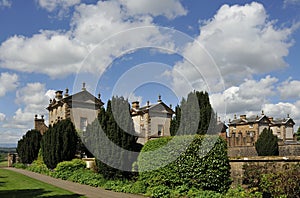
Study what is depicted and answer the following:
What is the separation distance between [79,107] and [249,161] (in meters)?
28.4

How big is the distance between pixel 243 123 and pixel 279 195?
51.3 metres

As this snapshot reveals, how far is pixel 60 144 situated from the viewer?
2545 centimetres

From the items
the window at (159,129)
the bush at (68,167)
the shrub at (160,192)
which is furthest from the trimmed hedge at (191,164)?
the window at (159,129)

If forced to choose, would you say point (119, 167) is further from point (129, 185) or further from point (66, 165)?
point (66, 165)

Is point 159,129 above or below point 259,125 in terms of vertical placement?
below

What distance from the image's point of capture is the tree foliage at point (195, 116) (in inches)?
757

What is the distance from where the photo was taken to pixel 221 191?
13.7 meters

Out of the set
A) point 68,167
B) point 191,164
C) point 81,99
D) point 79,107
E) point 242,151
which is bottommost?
point 68,167

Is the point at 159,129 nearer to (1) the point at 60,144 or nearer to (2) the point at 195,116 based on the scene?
(1) the point at 60,144

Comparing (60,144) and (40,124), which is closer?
(60,144)

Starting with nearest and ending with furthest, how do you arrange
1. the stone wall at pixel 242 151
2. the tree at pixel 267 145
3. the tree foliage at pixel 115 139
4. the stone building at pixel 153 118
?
the tree foliage at pixel 115 139, the tree at pixel 267 145, the stone building at pixel 153 118, the stone wall at pixel 242 151

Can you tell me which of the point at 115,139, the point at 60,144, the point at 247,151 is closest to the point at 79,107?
the point at 60,144

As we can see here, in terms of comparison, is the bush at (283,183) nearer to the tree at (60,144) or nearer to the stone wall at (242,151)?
the tree at (60,144)

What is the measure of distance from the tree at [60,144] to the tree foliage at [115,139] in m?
5.69
